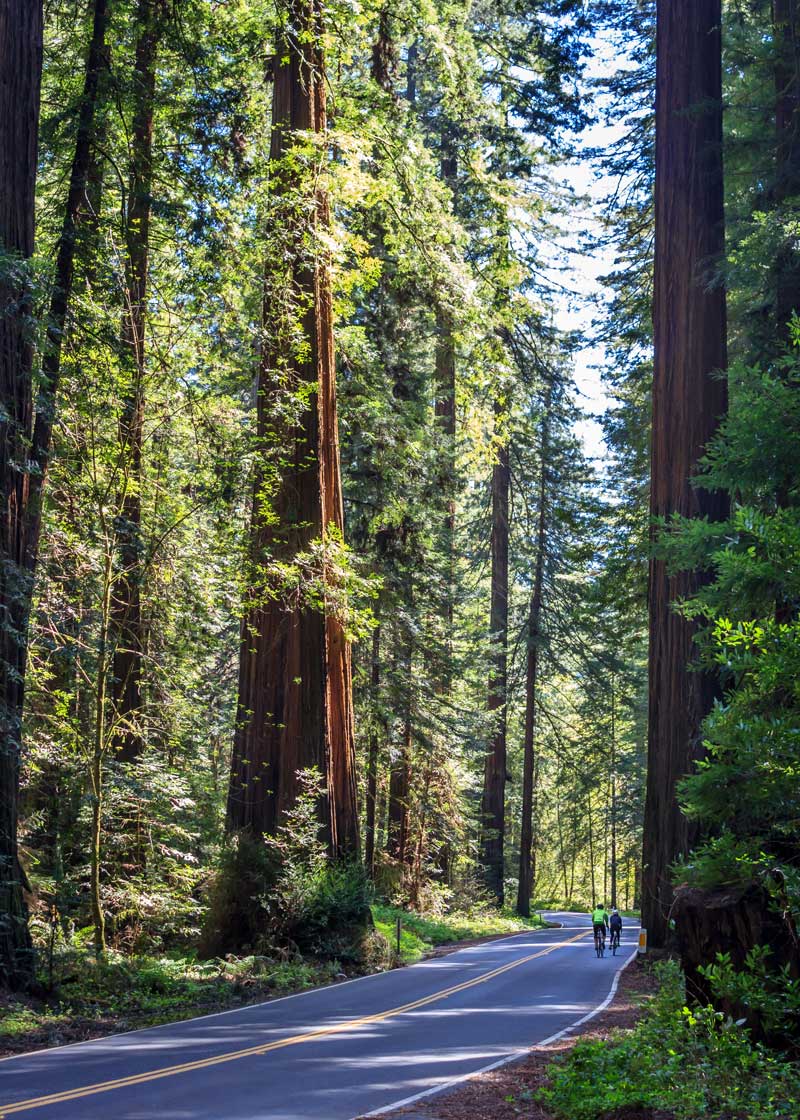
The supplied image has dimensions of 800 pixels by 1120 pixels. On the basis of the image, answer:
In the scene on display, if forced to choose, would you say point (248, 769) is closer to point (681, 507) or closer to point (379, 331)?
point (681, 507)

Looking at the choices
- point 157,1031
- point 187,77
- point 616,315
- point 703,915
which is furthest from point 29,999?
point 616,315

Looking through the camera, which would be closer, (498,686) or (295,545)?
(295,545)

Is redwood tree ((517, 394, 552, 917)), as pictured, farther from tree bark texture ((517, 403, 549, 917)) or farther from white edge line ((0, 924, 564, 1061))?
white edge line ((0, 924, 564, 1061))

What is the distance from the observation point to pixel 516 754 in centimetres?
5669

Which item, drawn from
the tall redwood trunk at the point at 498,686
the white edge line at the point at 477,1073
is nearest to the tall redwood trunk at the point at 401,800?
the tall redwood trunk at the point at 498,686

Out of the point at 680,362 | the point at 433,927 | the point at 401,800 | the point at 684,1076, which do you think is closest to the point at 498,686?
the point at 401,800

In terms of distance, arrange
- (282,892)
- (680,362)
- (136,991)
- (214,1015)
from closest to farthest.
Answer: (214,1015)
(680,362)
(136,991)
(282,892)

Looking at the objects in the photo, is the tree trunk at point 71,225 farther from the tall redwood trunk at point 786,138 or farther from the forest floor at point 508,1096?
the tall redwood trunk at point 786,138

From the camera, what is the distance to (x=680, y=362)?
44.7 ft

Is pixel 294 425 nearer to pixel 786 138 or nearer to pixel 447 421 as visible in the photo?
pixel 786 138

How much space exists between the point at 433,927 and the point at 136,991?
46.5ft

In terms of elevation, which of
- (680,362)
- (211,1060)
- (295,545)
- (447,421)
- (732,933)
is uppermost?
(447,421)

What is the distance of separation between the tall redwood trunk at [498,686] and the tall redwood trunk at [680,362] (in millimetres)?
21508

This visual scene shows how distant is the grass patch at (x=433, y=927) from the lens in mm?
22438
